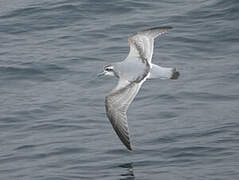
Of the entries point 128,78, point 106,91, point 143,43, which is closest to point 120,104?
point 128,78

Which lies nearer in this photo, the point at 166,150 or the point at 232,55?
the point at 166,150

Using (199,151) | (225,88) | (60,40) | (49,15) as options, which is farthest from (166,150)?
(49,15)

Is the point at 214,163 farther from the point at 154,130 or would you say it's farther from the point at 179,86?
the point at 179,86

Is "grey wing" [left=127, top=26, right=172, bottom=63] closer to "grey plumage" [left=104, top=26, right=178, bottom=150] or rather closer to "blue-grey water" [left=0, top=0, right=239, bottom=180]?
"grey plumage" [left=104, top=26, right=178, bottom=150]

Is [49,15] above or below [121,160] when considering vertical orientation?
above

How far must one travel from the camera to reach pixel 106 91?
14.8m

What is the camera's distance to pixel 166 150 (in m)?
12.5

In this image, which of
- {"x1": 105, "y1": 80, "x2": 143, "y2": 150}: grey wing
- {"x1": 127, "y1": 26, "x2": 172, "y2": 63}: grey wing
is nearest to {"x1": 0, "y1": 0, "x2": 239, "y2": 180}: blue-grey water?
{"x1": 105, "y1": 80, "x2": 143, "y2": 150}: grey wing

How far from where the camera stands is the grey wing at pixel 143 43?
12.9 metres

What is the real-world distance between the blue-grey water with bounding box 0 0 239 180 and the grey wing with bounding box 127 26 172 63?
1.30 metres

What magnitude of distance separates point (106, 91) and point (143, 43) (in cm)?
202

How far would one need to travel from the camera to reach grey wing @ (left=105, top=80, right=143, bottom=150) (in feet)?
39.2

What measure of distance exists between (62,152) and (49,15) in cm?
639

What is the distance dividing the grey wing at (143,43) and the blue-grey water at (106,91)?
1.30m
